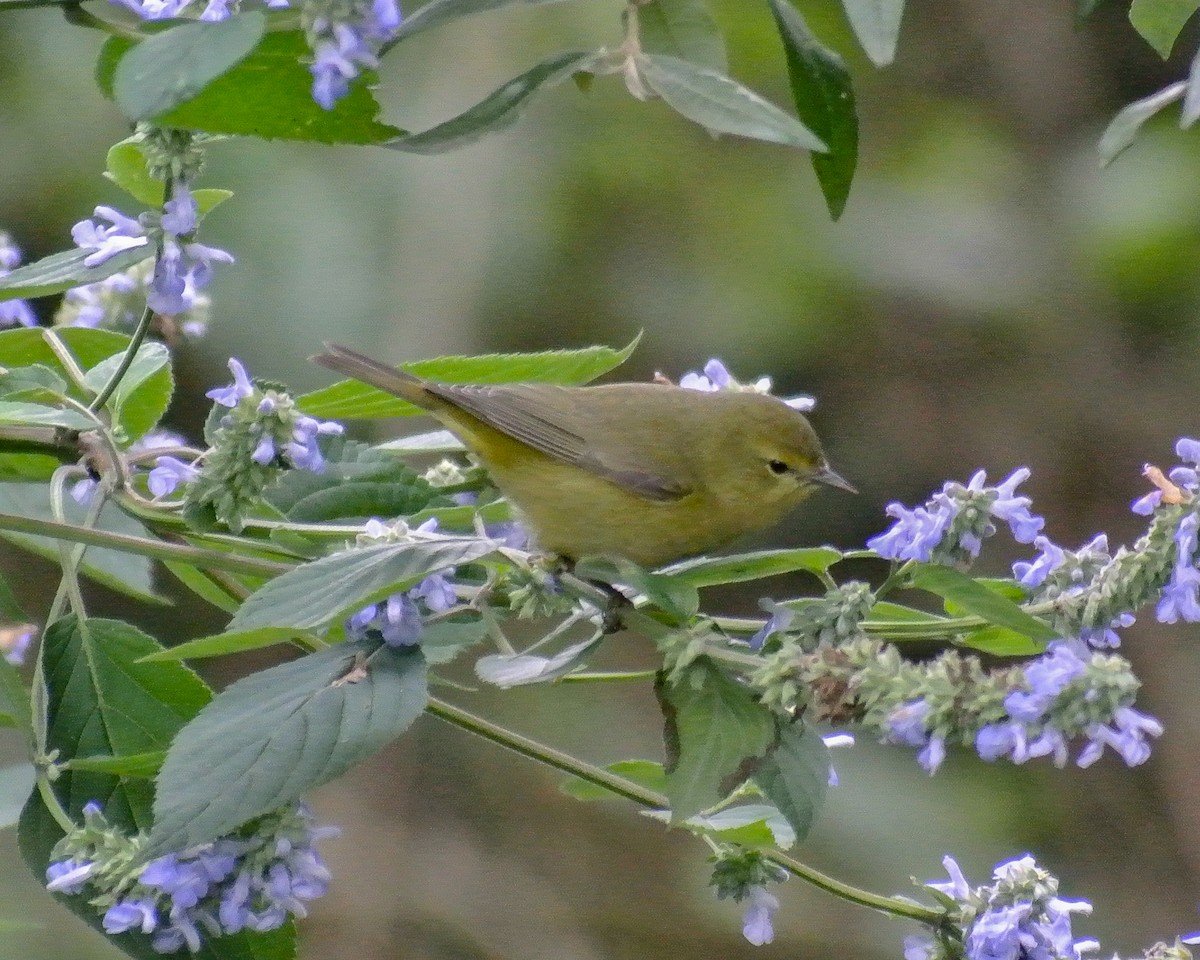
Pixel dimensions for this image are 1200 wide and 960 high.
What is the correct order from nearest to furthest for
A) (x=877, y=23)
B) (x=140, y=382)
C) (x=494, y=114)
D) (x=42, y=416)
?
(x=877, y=23) → (x=494, y=114) → (x=42, y=416) → (x=140, y=382)

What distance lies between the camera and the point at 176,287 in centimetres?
180

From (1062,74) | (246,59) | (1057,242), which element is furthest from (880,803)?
(246,59)

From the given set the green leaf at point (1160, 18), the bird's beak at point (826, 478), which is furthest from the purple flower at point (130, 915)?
the bird's beak at point (826, 478)

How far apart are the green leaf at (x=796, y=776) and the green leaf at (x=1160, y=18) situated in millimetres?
896

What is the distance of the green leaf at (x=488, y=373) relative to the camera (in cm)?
218

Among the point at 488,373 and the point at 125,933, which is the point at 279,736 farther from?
the point at 488,373

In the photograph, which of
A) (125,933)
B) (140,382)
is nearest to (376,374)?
(140,382)

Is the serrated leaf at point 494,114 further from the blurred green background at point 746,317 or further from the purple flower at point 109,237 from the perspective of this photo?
the blurred green background at point 746,317

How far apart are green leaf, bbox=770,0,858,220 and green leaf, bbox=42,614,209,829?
1.01m

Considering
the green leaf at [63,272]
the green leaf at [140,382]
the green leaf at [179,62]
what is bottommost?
the green leaf at [140,382]

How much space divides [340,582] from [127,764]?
32 centimetres

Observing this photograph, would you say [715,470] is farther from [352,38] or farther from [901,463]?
[901,463]

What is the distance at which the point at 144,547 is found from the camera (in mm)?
1739

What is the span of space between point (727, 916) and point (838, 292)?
2.25 metres
